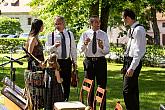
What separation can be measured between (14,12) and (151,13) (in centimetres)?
4368

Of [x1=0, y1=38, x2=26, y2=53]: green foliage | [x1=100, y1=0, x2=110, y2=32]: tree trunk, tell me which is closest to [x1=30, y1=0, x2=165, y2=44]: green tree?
[x1=100, y1=0, x2=110, y2=32]: tree trunk

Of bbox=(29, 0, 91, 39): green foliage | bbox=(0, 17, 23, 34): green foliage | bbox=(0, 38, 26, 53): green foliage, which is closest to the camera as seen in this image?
Result: bbox=(29, 0, 91, 39): green foliage

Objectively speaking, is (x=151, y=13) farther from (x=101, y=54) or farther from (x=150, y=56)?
(x=101, y=54)

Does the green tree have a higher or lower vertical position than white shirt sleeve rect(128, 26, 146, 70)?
higher

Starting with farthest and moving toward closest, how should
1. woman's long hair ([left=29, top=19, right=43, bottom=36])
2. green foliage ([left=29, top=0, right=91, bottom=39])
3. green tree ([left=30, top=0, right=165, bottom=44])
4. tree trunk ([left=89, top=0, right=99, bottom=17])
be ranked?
1. green foliage ([left=29, top=0, right=91, bottom=39])
2. tree trunk ([left=89, top=0, right=99, bottom=17])
3. green tree ([left=30, top=0, right=165, bottom=44])
4. woman's long hair ([left=29, top=19, right=43, bottom=36])

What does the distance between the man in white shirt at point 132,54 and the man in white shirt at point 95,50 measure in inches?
35.6

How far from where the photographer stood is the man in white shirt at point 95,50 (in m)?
9.11

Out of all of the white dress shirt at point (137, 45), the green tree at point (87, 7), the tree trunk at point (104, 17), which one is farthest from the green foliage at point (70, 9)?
the white dress shirt at point (137, 45)

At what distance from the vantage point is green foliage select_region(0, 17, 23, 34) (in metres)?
70.8

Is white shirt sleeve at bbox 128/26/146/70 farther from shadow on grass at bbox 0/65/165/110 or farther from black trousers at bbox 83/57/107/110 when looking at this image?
shadow on grass at bbox 0/65/165/110

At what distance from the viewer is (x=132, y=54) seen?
8.14 metres

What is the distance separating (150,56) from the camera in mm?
27219

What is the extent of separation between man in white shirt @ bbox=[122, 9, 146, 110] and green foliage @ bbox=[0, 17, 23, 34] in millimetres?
63134

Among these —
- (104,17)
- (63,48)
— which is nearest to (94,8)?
(104,17)
